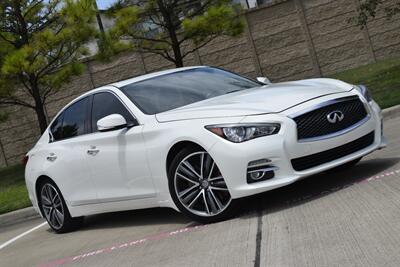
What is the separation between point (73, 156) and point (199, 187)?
1.92 meters

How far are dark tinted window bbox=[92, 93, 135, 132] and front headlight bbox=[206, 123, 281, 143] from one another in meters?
1.27

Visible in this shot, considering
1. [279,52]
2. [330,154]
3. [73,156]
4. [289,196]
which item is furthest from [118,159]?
[279,52]

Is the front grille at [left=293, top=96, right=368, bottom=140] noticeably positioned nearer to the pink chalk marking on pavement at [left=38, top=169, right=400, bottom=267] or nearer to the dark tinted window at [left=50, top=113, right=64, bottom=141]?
the pink chalk marking on pavement at [left=38, top=169, right=400, bottom=267]

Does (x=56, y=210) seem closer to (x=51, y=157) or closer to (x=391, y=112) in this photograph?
(x=51, y=157)

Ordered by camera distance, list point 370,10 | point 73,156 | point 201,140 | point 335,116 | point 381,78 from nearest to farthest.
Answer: point 201,140
point 335,116
point 73,156
point 370,10
point 381,78

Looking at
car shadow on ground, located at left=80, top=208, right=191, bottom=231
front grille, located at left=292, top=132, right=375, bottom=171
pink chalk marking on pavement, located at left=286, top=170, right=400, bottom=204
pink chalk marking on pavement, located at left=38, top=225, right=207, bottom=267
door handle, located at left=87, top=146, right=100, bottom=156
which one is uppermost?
door handle, located at left=87, top=146, right=100, bottom=156

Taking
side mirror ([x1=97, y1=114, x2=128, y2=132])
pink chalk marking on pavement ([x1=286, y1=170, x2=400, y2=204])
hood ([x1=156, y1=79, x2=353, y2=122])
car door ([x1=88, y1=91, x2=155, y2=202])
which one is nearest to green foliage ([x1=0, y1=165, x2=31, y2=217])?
car door ([x1=88, y1=91, x2=155, y2=202])

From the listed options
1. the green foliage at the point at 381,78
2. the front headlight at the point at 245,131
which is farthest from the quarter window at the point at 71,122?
the green foliage at the point at 381,78

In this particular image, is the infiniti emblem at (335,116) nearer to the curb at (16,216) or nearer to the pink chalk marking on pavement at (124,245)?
the pink chalk marking on pavement at (124,245)

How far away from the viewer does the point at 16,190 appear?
12844mm

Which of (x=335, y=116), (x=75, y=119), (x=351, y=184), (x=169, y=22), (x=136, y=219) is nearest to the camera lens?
(x=335, y=116)

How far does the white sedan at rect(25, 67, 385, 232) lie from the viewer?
5895 millimetres

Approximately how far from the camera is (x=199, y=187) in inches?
245

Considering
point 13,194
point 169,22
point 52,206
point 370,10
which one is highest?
point 169,22
